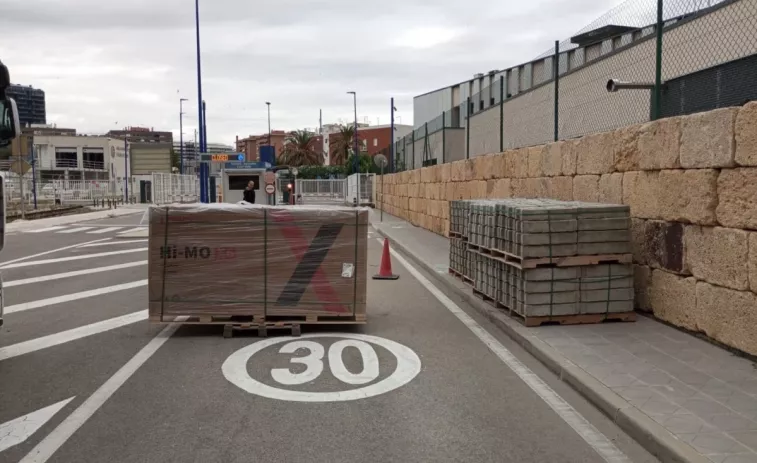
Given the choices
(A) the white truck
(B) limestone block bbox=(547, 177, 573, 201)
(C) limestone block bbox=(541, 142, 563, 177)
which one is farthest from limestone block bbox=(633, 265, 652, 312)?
(A) the white truck

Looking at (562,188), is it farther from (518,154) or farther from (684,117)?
(684,117)

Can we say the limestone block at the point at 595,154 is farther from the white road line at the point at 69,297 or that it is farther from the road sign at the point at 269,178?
the road sign at the point at 269,178

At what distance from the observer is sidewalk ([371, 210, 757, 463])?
4.35 meters

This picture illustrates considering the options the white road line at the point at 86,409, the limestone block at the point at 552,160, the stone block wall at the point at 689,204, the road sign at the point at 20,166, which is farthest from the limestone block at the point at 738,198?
the road sign at the point at 20,166

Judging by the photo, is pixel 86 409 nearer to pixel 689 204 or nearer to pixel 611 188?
pixel 689 204

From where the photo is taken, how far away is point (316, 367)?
257 inches

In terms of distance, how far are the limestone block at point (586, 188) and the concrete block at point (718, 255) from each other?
92.0 inches

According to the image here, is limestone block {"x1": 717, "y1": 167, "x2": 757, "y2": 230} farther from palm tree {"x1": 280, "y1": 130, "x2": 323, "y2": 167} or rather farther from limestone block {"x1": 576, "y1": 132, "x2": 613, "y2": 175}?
palm tree {"x1": 280, "y1": 130, "x2": 323, "y2": 167}

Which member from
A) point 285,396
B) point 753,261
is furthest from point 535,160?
point 285,396

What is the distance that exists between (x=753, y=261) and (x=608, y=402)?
222 centimetres

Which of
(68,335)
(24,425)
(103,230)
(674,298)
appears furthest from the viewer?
(103,230)

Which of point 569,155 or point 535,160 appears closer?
point 569,155

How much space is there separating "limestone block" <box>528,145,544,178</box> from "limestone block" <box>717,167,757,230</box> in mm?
5360

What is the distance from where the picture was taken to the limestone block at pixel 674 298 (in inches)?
279
